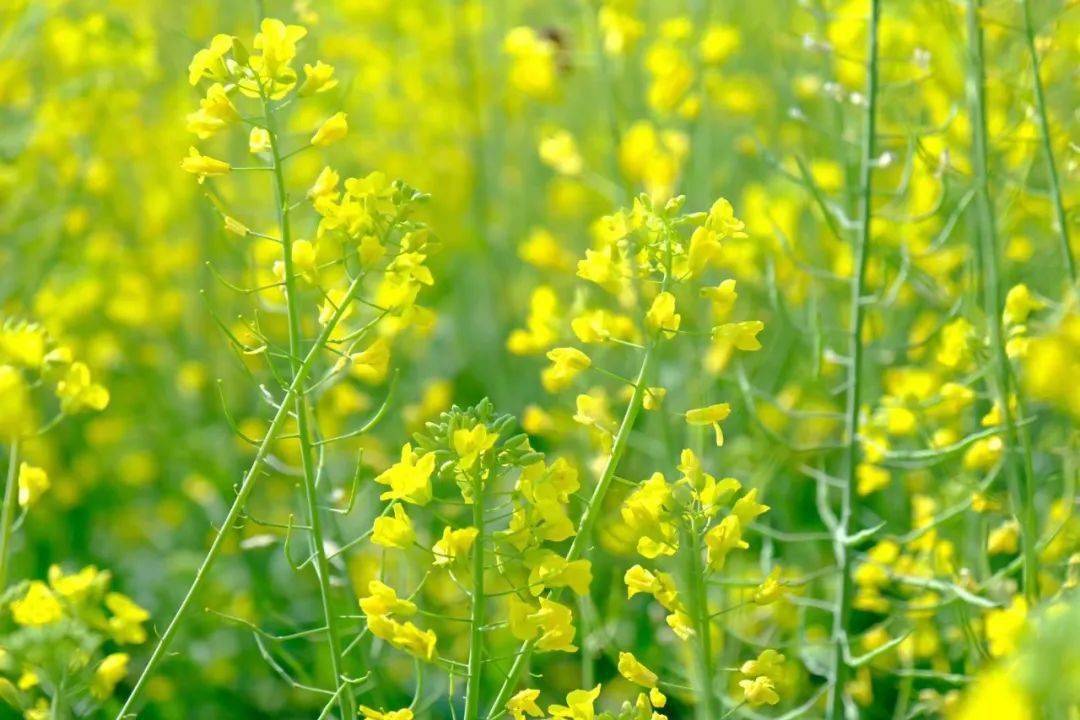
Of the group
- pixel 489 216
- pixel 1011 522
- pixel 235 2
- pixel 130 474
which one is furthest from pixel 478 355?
pixel 1011 522

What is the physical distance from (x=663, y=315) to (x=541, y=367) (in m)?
3.24

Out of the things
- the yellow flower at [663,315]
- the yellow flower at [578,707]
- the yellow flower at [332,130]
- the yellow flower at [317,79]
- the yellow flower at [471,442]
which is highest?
the yellow flower at [317,79]

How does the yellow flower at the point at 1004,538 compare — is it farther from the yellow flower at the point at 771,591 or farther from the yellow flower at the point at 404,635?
the yellow flower at the point at 404,635

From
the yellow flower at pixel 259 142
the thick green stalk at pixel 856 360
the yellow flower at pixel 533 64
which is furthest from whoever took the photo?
the yellow flower at pixel 533 64

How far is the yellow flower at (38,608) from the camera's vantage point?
1886 millimetres

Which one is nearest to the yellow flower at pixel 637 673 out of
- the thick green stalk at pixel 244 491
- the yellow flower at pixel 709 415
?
the yellow flower at pixel 709 415

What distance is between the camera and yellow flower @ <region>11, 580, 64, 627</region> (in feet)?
6.19

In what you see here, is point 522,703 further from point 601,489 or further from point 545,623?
point 601,489

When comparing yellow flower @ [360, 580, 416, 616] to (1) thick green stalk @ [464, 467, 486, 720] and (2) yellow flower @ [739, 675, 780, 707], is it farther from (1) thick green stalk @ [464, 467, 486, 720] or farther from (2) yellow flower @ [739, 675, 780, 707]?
(2) yellow flower @ [739, 675, 780, 707]

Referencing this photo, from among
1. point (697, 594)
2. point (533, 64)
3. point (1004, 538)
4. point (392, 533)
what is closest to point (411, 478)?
point (392, 533)

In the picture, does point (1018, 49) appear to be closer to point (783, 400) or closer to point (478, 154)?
point (783, 400)

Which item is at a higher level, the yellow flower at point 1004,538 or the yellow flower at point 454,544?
the yellow flower at point 454,544

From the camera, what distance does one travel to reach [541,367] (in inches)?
191

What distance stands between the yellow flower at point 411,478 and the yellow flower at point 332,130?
0.48m
